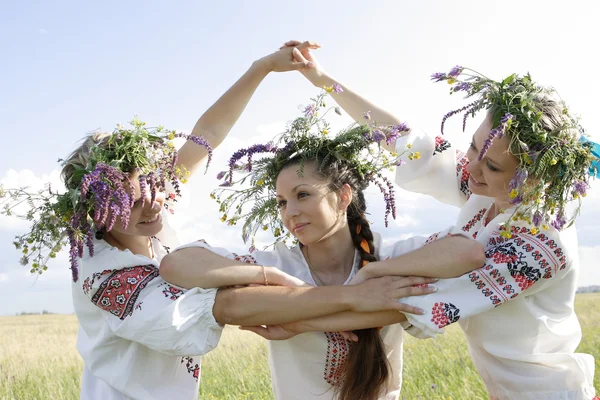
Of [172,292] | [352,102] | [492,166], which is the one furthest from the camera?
[352,102]

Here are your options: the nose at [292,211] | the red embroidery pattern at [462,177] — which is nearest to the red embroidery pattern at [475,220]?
the red embroidery pattern at [462,177]

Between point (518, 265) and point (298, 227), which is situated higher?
point (298, 227)

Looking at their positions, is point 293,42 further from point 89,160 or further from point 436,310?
point 436,310

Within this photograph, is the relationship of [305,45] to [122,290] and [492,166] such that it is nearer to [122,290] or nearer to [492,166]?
[492,166]

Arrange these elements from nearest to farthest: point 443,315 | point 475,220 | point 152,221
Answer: point 443,315
point 152,221
point 475,220

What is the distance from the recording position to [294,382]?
359 centimetres

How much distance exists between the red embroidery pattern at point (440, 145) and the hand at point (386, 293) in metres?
1.40

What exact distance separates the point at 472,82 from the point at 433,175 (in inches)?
38.8

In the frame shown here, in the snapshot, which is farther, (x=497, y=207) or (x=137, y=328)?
(x=497, y=207)

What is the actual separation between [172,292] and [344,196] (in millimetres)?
1177

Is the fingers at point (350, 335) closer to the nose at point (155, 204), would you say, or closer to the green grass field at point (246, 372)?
the nose at point (155, 204)

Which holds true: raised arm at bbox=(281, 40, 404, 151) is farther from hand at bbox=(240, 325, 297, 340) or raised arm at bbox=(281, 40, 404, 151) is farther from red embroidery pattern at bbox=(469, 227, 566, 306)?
hand at bbox=(240, 325, 297, 340)

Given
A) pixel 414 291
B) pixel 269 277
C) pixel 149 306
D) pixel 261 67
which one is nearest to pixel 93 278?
pixel 149 306

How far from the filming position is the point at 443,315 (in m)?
3.26
